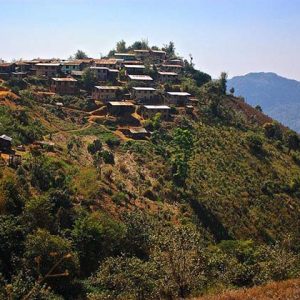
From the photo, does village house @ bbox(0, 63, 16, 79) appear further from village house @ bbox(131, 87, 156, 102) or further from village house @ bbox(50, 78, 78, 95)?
village house @ bbox(131, 87, 156, 102)

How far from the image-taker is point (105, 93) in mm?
83562

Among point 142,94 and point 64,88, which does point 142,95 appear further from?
point 64,88

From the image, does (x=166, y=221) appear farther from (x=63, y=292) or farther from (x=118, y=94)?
(x=118, y=94)

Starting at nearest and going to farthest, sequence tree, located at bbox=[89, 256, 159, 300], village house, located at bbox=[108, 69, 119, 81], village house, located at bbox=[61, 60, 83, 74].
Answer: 1. tree, located at bbox=[89, 256, 159, 300]
2. village house, located at bbox=[108, 69, 119, 81]
3. village house, located at bbox=[61, 60, 83, 74]

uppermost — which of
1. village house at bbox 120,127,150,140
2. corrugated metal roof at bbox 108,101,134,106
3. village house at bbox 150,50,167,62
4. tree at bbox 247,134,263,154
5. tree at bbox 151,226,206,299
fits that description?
village house at bbox 150,50,167,62

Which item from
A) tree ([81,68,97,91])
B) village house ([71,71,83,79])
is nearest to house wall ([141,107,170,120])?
tree ([81,68,97,91])

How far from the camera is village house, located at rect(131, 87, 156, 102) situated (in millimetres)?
84875

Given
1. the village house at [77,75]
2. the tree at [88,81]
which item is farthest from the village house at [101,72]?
the tree at [88,81]

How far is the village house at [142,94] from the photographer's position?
8488 centimetres

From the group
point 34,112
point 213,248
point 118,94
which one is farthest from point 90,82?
point 213,248

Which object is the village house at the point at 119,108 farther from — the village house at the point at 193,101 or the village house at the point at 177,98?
the village house at the point at 193,101

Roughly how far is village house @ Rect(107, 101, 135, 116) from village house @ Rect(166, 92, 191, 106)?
33.5ft

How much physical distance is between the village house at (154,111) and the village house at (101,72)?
16.9 m

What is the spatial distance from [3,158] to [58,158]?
799 cm
